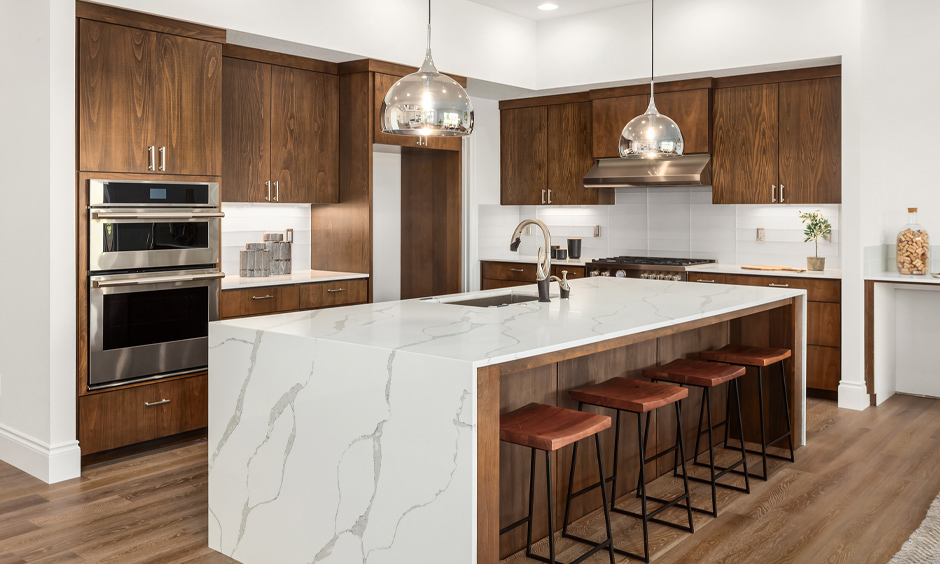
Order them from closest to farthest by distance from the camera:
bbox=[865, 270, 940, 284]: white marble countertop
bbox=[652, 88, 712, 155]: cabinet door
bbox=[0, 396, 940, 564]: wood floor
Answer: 1. bbox=[0, 396, 940, 564]: wood floor
2. bbox=[865, 270, 940, 284]: white marble countertop
3. bbox=[652, 88, 712, 155]: cabinet door

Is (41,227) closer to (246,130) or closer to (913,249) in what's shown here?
(246,130)

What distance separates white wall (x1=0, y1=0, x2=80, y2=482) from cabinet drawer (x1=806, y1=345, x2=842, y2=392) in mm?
4778

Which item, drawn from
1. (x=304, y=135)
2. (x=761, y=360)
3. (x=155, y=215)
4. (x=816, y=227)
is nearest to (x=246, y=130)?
(x=304, y=135)

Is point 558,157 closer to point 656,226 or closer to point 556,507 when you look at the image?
point 656,226

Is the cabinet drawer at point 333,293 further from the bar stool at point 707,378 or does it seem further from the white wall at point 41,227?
the bar stool at point 707,378

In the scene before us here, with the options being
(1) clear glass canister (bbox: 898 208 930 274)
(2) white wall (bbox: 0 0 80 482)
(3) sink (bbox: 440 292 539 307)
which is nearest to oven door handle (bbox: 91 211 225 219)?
(2) white wall (bbox: 0 0 80 482)

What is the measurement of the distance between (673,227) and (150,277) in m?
4.35

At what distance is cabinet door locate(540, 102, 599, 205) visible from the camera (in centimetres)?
697

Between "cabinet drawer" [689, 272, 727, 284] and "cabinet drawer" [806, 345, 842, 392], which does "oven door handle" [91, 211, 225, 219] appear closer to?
"cabinet drawer" [689, 272, 727, 284]

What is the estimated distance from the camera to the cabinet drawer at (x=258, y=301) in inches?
191

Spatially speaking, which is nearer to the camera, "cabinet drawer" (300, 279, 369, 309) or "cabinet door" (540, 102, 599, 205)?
"cabinet drawer" (300, 279, 369, 309)

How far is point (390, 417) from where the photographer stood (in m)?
2.57

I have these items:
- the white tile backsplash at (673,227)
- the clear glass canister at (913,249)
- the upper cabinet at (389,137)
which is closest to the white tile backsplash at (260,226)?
the upper cabinet at (389,137)

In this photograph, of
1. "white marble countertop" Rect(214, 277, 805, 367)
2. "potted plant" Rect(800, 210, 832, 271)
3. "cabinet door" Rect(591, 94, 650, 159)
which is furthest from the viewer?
"cabinet door" Rect(591, 94, 650, 159)
